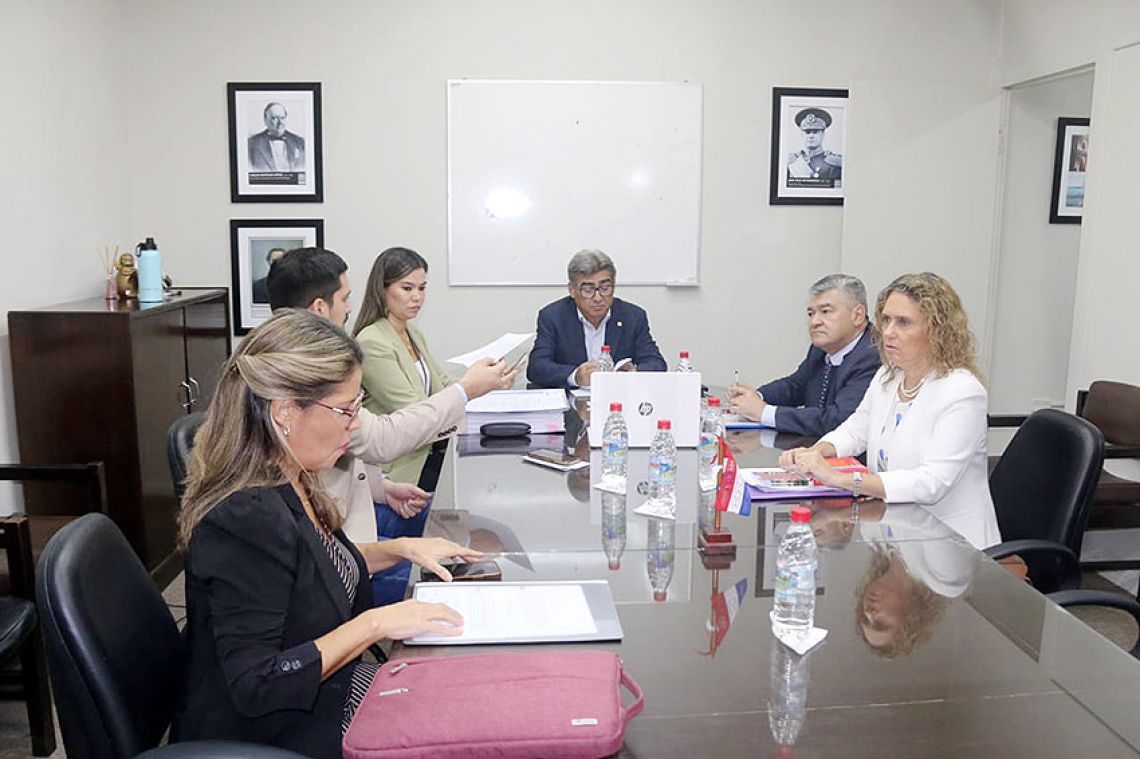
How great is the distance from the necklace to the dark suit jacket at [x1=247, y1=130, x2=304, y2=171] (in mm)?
3377

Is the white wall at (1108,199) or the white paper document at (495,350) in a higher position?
the white wall at (1108,199)

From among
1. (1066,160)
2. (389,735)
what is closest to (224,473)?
(389,735)

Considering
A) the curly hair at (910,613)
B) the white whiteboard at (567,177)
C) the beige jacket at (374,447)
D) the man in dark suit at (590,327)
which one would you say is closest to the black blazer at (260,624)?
the beige jacket at (374,447)

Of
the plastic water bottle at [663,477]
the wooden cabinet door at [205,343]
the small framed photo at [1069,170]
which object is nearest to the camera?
the plastic water bottle at [663,477]

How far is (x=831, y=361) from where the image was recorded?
132 inches

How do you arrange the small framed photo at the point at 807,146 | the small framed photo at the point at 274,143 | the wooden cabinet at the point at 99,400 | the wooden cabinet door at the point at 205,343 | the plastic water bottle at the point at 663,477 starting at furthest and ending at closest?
the small framed photo at the point at 807,146 → the small framed photo at the point at 274,143 → the wooden cabinet door at the point at 205,343 → the wooden cabinet at the point at 99,400 → the plastic water bottle at the point at 663,477

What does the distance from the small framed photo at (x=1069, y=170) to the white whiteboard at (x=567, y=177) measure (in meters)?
1.94

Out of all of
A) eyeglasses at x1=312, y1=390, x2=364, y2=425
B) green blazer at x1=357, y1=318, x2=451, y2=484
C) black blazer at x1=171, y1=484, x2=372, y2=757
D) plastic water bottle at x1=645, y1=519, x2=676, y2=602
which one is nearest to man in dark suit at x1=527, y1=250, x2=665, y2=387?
green blazer at x1=357, y1=318, x2=451, y2=484

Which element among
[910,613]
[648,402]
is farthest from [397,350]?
[910,613]

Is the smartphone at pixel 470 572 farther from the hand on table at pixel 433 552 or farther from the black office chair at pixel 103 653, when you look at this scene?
the black office chair at pixel 103 653

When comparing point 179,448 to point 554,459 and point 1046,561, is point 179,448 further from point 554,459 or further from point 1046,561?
point 1046,561

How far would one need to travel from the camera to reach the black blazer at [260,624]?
1.37 meters

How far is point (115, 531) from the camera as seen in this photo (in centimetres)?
161

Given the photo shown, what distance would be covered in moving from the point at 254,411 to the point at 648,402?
1412mm
